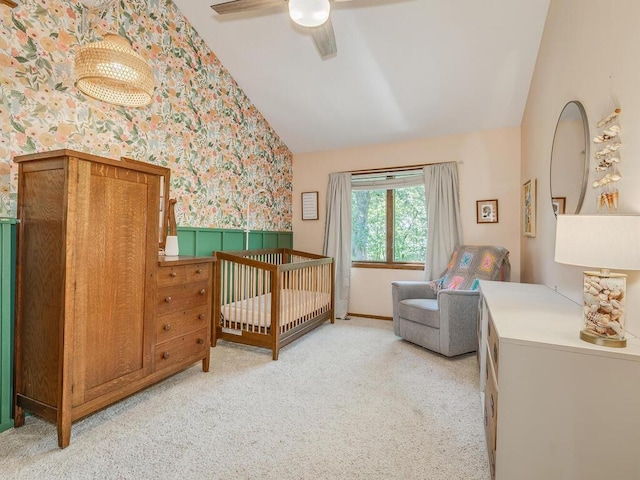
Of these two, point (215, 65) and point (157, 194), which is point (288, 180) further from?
point (157, 194)

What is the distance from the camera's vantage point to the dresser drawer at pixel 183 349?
2.18m

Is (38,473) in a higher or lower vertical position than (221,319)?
lower

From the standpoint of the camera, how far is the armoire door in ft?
5.62

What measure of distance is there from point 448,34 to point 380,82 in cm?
74

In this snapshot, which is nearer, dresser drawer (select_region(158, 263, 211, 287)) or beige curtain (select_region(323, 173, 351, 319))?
dresser drawer (select_region(158, 263, 211, 287))

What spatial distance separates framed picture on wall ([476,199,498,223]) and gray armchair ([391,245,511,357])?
0.44m

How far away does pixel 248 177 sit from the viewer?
153 inches

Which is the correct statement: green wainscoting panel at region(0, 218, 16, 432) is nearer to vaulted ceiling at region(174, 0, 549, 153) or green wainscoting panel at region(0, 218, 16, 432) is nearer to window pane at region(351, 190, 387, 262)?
vaulted ceiling at region(174, 0, 549, 153)

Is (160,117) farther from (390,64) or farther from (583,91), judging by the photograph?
(583,91)

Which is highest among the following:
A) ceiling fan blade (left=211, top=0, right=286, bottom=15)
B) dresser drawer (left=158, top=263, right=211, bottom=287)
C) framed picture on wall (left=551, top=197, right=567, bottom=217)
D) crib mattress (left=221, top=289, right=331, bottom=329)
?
ceiling fan blade (left=211, top=0, right=286, bottom=15)

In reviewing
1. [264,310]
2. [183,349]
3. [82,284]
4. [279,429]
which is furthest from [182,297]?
[279,429]

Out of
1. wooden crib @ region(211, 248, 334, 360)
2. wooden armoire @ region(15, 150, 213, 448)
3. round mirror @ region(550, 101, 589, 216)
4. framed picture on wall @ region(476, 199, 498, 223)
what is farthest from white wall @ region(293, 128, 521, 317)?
→ wooden armoire @ region(15, 150, 213, 448)

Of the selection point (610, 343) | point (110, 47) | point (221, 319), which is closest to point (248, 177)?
point (221, 319)

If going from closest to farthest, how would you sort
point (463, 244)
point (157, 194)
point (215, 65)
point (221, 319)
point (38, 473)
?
point (38, 473), point (157, 194), point (221, 319), point (215, 65), point (463, 244)
